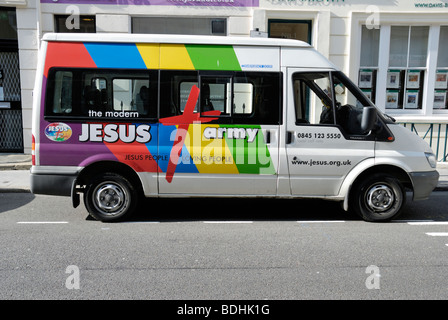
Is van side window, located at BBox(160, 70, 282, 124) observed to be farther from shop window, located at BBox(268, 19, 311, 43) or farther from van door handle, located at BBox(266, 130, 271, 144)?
shop window, located at BBox(268, 19, 311, 43)

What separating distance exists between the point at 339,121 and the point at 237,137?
1455 mm

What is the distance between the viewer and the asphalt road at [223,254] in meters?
3.56

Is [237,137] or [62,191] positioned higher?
[237,137]

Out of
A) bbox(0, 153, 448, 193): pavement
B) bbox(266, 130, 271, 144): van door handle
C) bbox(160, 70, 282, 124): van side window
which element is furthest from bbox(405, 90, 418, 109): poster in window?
bbox(266, 130, 271, 144): van door handle

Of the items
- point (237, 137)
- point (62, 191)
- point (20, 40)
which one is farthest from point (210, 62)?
point (20, 40)

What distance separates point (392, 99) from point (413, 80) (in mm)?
749

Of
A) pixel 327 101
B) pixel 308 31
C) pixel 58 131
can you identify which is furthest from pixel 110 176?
pixel 308 31

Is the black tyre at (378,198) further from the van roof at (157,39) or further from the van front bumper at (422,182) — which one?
the van roof at (157,39)

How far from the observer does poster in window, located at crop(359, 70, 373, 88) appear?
10.7 meters

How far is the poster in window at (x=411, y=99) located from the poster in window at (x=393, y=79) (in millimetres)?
385

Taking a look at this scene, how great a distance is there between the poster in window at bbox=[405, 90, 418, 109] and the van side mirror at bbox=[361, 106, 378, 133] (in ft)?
20.6

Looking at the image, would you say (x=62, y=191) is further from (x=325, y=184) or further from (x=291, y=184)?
(x=325, y=184)
